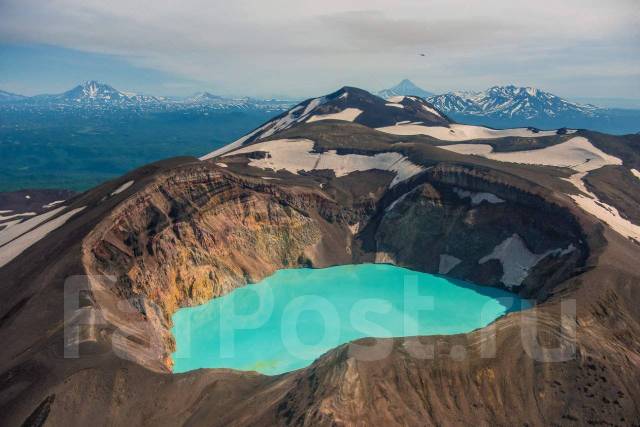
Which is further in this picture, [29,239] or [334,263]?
[334,263]

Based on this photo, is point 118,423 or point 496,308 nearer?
point 118,423

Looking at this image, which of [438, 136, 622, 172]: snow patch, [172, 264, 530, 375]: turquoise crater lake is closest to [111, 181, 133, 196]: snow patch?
[172, 264, 530, 375]: turquoise crater lake

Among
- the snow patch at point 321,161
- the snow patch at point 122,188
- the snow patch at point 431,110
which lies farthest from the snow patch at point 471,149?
the snow patch at point 122,188

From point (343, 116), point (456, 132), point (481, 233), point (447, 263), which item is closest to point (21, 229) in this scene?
point (447, 263)

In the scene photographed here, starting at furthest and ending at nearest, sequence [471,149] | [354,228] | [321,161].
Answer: [471,149], [321,161], [354,228]

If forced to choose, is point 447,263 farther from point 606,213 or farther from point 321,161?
point 321,161

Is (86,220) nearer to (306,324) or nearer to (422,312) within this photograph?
(306,324)

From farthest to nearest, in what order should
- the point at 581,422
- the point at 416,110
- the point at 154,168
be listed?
the point at 416,110 < the point at 154,168 < the point at 581,422

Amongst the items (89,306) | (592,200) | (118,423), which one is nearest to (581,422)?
(118,423)
